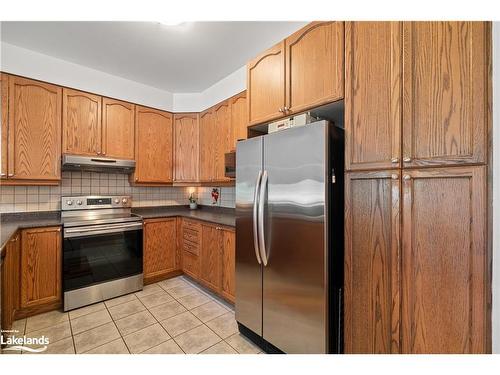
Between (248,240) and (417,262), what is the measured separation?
40.2 inches

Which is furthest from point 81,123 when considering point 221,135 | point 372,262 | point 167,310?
point 372,262

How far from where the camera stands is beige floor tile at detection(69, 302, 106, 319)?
6.73 feet

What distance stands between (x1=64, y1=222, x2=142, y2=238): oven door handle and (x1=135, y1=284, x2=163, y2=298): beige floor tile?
0.73 meters

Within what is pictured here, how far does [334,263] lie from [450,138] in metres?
0.82

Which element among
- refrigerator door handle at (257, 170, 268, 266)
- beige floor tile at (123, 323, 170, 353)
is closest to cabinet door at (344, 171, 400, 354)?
refrigerator door handle at (257, 170, 268, 266)

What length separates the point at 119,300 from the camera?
7.66ft

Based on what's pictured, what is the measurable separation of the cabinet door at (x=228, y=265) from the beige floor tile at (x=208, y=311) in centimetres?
15

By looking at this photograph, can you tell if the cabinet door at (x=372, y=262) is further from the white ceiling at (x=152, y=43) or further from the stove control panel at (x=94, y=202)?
the stove control panel at (x=94, y=202)

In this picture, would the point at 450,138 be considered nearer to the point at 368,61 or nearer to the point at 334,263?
the point at 368,61

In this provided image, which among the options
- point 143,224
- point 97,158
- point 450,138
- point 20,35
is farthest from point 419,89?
point 20,35

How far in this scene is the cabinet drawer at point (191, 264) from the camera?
2.58 meters

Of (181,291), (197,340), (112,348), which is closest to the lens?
(112,348)

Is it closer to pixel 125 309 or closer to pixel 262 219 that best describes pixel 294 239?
pixel 262 219

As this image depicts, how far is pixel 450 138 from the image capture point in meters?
0.94
